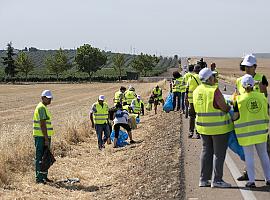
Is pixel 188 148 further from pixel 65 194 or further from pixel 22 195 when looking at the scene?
pixel 22 195

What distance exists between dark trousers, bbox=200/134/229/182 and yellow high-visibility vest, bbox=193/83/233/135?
12 cm

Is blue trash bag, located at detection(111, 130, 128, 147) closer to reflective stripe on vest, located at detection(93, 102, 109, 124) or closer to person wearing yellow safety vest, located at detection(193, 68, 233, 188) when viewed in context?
reflective stripe on vest, located at detection(93, 102, 109, 124)

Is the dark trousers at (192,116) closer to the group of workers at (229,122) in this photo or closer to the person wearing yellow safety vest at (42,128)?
the person wearing yellow safety vest at (42,128)

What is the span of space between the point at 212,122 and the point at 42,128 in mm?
3743

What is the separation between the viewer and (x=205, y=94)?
7539 mm

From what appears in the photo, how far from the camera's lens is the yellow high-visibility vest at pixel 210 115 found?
24.6 ft

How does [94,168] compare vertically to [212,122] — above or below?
below

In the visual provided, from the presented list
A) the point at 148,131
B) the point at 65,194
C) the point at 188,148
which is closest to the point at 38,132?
the point at 65,194

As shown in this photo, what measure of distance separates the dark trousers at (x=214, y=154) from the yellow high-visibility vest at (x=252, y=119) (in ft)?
0.99

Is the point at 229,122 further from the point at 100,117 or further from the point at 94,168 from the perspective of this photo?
the point at 100,117

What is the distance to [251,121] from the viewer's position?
24.4ft

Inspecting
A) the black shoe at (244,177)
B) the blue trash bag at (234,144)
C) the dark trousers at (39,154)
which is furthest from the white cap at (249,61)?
the dark trousers at (39,154)

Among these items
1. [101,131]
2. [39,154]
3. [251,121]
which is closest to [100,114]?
[101,131]

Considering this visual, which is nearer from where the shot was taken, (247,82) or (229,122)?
(247,82)
